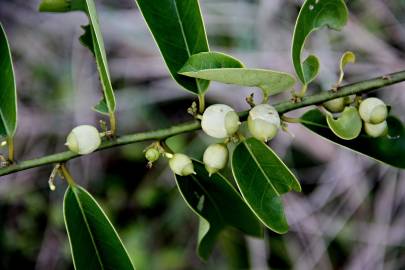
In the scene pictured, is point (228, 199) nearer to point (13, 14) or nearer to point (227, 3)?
point (227, 3)

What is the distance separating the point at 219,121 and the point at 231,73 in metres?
0.14

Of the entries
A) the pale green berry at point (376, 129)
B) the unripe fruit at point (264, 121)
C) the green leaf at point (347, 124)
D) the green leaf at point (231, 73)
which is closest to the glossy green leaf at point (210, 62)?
the green leaf at point (231, 73)

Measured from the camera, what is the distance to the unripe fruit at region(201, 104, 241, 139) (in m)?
1.05

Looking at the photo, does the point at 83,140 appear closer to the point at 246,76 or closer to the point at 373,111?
the point at 246,76

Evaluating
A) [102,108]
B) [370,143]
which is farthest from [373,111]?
[102,108]

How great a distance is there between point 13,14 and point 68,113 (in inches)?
25.3

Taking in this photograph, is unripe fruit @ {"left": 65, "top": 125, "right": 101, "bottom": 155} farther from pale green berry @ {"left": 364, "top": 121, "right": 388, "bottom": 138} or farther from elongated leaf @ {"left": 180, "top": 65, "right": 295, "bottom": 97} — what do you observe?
pale green berry @ {"left": 364, "top": 121, "right": 388, "bottom": 138}

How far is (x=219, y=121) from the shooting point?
41.2 inches

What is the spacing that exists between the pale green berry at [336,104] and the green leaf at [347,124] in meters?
0.04

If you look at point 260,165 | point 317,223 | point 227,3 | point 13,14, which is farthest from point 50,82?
point 260,165

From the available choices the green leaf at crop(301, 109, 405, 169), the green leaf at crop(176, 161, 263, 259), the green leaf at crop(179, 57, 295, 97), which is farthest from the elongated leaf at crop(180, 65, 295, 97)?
the green leaf at crop(176, 161, 263, 259)

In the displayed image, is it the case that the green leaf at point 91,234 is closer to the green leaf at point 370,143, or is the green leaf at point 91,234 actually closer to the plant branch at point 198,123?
the plant branch at point 198,123

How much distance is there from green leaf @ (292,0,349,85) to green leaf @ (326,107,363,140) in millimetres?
108

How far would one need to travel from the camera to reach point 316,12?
112 centimetres
